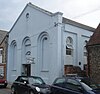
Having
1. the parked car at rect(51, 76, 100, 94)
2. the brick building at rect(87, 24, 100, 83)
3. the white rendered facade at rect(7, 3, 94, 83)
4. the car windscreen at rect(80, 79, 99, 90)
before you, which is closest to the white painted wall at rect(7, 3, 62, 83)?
the white rendered facade at rect(7, 3, 94, 83)

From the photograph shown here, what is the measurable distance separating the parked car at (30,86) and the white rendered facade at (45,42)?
667cm

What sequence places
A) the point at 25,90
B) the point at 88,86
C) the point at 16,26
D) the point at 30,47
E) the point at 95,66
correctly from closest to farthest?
the point at 88,86 → the point at 25,90 → the point at 95,66 → the point at 30,47 → the point at 16,26

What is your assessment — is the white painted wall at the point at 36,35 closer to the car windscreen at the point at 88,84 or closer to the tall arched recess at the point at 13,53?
the tall arched recess at the point at 13,53

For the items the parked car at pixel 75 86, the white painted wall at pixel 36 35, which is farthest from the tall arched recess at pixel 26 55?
the parked car at pixel 75 86

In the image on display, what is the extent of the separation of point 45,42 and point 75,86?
15.0 metres

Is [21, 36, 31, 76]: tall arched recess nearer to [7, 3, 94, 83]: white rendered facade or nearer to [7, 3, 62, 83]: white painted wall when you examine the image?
[7, 3, 94, 83]: white rendered facade

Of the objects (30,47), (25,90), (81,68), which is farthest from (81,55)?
(25,90)

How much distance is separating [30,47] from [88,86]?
17.8 metres

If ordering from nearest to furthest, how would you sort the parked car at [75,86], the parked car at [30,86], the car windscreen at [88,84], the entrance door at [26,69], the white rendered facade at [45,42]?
the parked car at [75,86]
the car windscreen at [88,84]
the parked car at [30,86]
the white rendered facade at [45,42]
the entrance door at [26,69]

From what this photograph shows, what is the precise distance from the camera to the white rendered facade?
24.7 metres

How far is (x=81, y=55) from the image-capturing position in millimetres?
27609

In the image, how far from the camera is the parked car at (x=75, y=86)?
1187 cm

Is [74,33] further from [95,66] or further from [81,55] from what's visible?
[95,66]

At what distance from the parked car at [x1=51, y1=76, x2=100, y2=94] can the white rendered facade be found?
10318 mm
